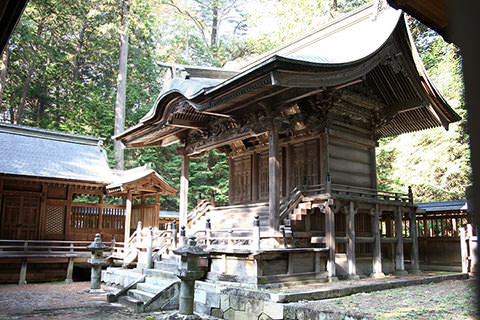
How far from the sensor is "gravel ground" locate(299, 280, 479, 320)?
6754 mm

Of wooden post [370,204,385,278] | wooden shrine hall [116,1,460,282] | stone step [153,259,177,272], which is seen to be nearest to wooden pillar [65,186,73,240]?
wooden shrine hall [116,1,460,282]

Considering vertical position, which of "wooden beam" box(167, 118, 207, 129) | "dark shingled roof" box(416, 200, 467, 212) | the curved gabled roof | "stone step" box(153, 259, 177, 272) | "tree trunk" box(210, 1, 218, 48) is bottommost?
"stone step" box(153, 259, 177, 272)

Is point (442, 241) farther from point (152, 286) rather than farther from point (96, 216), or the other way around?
point (96, 216)

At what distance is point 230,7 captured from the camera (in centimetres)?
3769

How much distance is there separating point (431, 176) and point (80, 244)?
17.2m

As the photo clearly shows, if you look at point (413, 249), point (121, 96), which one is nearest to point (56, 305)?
point (413, 249)

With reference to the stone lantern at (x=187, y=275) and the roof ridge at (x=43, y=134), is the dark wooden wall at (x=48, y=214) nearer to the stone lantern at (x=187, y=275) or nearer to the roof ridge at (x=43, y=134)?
the roof ridge at (x=43, y=134)

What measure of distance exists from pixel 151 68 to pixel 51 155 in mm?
13896

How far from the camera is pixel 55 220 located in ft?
59.4

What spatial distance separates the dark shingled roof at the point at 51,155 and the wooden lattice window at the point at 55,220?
5.79ft

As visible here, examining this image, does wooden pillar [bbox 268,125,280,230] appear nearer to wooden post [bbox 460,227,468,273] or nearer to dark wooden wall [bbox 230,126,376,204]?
dark wooden wall [bbox 230,126,376,204]

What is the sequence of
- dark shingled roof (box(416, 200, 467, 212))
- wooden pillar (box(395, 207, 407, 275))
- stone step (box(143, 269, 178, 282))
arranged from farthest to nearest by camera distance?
dark shingled roof (box(416, 200, 467, 212))
wooden pillar (box(395, 207, 407, 275))
stone step (box(143, 269, 178, 282))

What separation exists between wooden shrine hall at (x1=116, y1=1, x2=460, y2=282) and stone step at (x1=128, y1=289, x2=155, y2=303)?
1983mm

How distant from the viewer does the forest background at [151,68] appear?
771 inches
